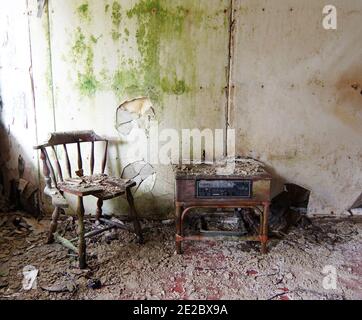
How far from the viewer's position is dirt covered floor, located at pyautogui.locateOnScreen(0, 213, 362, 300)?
207cm

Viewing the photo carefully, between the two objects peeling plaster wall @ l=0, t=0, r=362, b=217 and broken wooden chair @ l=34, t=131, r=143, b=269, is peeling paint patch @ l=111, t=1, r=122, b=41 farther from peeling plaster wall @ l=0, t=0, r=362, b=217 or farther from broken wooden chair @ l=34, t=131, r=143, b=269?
broken wooden chair @ l=34, t=131, r=143, b=269

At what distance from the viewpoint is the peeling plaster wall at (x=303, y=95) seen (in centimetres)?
→ 276

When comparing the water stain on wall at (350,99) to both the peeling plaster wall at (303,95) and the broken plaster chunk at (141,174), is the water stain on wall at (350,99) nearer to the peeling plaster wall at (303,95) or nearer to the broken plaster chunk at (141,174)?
the peeling plaster wall at (303,95)

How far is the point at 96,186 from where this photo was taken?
241 centimetres

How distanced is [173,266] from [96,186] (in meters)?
0.78

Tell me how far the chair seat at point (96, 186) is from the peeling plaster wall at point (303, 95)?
111cm

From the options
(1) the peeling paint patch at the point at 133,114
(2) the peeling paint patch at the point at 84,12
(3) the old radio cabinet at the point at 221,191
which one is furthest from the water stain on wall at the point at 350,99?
(2) the peeling paint patch at the point at 84,12

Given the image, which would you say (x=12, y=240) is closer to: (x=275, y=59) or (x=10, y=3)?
(x=10, y=3)

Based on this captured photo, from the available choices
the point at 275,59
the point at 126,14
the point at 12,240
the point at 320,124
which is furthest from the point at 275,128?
the point at 12,240

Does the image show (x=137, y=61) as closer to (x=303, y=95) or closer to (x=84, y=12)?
(x=84, y=12)

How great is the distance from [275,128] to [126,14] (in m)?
1.55

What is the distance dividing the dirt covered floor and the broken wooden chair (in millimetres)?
162

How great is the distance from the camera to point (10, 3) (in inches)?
106

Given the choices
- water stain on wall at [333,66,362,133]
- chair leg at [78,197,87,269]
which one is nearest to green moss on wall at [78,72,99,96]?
chair leg at [78,197,87,269]
